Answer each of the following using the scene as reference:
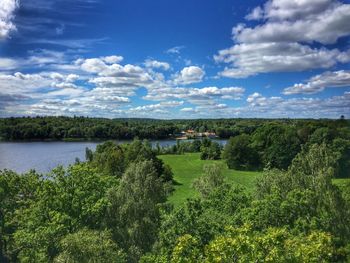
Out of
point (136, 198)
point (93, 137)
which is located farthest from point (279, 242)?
point (93, 137)

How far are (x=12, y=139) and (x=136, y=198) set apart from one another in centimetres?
11921

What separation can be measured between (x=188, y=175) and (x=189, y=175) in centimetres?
21

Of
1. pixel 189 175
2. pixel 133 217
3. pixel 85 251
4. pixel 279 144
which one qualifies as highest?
pixel 279 144

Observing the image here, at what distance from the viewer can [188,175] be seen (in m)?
78.9

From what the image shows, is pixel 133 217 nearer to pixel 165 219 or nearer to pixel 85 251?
pixel 165 219

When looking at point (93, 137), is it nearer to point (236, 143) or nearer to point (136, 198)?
point (236, 143)

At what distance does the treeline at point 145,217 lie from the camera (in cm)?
1750

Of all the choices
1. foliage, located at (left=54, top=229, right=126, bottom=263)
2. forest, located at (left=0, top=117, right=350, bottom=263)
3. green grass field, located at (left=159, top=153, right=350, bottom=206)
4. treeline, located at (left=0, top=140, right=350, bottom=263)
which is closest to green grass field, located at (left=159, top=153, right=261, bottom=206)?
green grass field, located at (left=159, top=153, right=350, bottom=206)

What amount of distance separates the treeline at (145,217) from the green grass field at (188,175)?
28503mm

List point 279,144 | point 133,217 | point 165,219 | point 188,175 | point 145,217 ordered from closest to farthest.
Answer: point 165,219, point 145,217, point 133,217, point 188,175, point 279,144

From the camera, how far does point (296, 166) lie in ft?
99.7

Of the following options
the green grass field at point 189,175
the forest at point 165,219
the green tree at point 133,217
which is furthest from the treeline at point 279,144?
the green tree at point 133,217

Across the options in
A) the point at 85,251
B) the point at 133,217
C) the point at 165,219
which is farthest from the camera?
Answer: the point at 133,217

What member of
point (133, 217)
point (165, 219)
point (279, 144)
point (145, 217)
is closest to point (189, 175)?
point (279, 144)
